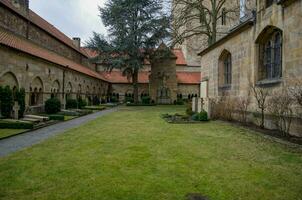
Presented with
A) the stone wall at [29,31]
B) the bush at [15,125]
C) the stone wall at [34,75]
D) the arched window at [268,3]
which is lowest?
the bush at [15,125]

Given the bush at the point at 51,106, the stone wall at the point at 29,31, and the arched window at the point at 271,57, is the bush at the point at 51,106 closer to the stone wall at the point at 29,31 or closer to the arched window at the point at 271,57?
the stone wall at the point at 29,31

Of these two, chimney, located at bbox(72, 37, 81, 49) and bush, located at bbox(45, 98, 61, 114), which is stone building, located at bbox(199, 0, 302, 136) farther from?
chimney, located at bbox(72, 37, 81, 49)

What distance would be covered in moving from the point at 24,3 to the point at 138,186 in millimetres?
23771

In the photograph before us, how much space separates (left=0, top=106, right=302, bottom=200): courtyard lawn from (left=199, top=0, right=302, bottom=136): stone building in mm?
3303

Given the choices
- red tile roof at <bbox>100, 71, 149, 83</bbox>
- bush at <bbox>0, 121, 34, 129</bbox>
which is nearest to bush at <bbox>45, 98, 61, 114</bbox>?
bush at <bbox>0, 121, 34, 129</bbox>

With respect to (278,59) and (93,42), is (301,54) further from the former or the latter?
(93,42)

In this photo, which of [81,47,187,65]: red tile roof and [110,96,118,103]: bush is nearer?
[110,96,118,103]: bush

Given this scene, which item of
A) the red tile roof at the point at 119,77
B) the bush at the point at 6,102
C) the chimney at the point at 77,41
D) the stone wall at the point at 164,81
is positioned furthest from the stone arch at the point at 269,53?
the red tile roof at the point at 119,77

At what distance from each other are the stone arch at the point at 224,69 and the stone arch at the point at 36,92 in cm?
1303

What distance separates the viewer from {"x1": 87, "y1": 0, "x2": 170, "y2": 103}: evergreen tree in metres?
35.3

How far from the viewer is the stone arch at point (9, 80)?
16047mm

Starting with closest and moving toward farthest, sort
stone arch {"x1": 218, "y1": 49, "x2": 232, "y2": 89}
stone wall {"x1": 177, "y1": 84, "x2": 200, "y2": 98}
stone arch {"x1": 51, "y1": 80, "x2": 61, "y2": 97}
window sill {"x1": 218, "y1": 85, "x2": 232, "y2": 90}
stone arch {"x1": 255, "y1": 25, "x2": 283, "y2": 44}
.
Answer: stone arch {"x1": 255, "y1": 25, "x2": 283, "y2": 44}, window sill {"x1": 218, "y1": 85, "x2": 232, "y2": 90}, stone arch {"x1": 218, "y1": 49, "x2": 232, "y2": 89}, stone arch {"x1": 51, "y1": 80, "x2": 61, "y2": 97}, stone wall {"x1": 177, "y1": 84, "x2": 200, "y2": 98}

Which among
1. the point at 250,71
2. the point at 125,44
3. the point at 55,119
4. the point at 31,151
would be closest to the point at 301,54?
the point at 250,71

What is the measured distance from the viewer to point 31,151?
25.7ft
